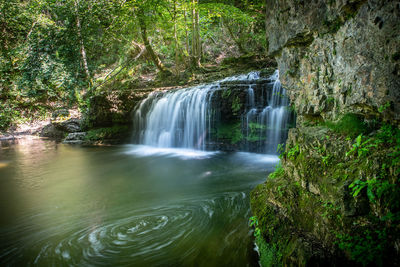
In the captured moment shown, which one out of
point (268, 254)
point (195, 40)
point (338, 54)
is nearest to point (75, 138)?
point (195, 40)

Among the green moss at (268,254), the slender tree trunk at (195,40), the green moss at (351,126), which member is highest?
the slender tree trunk at (195,40)

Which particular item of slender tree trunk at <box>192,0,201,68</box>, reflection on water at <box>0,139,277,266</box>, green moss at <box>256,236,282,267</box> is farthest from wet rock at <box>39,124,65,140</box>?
green moss at <box>256,236,282,267</box>

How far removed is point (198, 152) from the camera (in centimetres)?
877

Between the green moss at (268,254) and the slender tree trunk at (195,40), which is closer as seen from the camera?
the green moss at (268,254)

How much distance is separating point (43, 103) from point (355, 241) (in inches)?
813

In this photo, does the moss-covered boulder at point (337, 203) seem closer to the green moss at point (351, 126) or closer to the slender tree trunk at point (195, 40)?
the green moss at point (351, 126)

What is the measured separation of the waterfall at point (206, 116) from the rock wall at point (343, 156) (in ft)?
10.5

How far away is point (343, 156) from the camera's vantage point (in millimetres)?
2271

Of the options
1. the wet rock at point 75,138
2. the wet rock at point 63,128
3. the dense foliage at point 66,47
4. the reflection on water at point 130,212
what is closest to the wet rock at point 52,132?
the wet rock at point 63,128

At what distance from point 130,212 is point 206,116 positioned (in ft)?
18.5

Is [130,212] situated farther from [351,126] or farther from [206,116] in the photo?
[206,116]

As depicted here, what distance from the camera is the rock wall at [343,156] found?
1795mm

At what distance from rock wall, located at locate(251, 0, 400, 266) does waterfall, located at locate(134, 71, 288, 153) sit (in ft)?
10.5

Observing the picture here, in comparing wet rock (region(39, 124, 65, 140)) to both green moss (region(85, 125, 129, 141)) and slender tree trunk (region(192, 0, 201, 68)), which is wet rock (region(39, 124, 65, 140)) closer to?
green moss (region(85, 125, 129, 141))
